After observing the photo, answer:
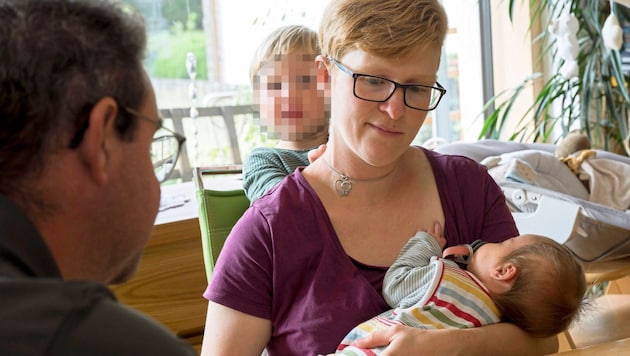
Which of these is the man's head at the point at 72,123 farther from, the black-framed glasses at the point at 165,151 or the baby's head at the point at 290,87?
the baby's head at the point at 290,87

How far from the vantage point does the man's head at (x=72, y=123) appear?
2.60ft

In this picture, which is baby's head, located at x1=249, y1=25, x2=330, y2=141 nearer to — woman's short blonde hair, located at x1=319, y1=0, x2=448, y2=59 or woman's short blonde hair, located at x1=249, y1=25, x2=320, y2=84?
woman's short blonde hair, located at x1=249, y1=25, x2=320, y2=84

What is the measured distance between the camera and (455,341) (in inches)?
55.6

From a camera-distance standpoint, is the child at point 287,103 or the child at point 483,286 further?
the child at point 287,103

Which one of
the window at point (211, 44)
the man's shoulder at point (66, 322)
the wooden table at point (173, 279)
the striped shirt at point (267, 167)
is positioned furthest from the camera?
the window at point (211, 44)

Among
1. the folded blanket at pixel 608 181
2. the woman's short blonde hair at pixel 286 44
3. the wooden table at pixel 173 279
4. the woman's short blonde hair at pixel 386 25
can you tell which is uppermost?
the woman's short blonde hair at pixel 386 25

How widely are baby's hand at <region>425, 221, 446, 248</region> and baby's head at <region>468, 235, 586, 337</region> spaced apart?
68 millimetres

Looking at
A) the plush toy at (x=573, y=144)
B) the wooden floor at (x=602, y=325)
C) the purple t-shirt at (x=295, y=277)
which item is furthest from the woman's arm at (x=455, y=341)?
the plush toy at (x=573, y=144)

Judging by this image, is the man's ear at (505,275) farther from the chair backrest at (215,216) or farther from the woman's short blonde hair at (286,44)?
the woman's short blonde hair at (286,44)

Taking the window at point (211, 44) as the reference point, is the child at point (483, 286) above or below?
below

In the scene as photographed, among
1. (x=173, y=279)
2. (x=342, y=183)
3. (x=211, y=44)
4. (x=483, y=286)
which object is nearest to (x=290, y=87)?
(x=342, y=183)

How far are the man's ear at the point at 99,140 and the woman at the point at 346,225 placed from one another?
26.4 inches

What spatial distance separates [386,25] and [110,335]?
91 cm

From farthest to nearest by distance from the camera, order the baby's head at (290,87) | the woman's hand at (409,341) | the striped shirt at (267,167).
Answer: the baby's head at (290,87), the striped shirt at (267,167), the woman's hand at (409,341)
